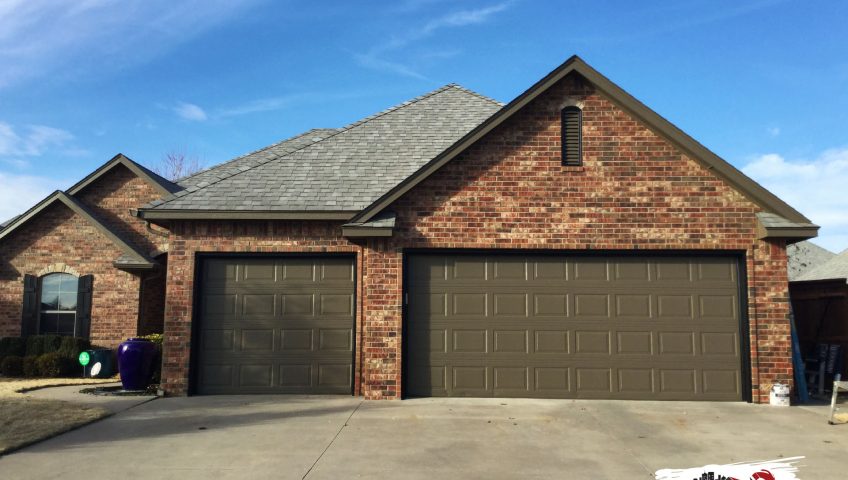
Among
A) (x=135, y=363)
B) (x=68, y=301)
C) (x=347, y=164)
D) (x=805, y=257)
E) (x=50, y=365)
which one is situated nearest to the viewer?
(x=135, y=363)

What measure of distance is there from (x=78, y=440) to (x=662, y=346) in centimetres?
898

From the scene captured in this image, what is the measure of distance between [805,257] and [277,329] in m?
27.7

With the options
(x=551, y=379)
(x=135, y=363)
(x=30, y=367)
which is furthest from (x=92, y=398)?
(x=551, y=379)

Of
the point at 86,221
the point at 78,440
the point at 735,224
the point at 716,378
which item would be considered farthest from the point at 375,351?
the point at 86,221

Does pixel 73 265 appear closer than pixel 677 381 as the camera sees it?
No

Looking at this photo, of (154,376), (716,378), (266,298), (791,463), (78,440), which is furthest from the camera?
(154,376)

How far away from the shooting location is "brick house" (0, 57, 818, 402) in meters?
10.8

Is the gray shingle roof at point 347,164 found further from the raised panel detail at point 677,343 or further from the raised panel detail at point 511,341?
the raised panel detail at point 677,343

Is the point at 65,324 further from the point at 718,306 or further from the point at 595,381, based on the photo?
the point at 718,306

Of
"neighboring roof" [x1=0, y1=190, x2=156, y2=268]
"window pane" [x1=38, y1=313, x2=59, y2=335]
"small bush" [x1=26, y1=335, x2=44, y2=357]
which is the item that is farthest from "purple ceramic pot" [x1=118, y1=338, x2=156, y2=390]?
"window pane" [x1=38, y1=313, x2=59, y2=335]

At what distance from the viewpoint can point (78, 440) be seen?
7.91m

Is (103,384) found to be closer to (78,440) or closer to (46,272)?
(46,272)

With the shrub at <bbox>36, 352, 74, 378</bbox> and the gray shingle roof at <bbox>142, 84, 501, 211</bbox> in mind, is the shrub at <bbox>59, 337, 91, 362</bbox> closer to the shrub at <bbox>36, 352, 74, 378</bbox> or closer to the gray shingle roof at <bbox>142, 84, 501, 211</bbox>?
the shrub at <bbox>36, 352, 74, 378</bbox>

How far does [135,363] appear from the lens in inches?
468
